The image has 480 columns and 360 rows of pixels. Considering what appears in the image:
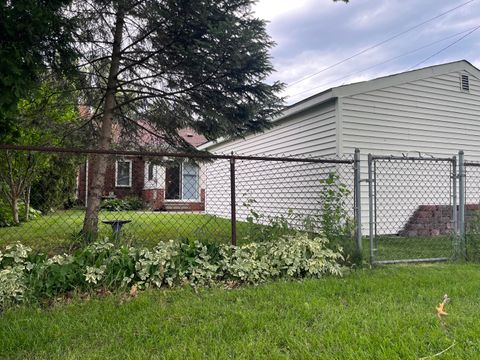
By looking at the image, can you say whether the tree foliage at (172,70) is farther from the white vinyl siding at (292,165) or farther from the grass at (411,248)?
the grass at (411,248)

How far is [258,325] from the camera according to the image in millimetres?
2398

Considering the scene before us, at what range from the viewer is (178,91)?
5516 millimetres

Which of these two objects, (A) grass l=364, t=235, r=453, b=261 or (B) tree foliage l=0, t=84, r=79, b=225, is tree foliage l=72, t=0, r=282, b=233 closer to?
(B) tree foliage l=0, t=84, r=79, b=225

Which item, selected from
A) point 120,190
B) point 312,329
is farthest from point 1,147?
point 120,190

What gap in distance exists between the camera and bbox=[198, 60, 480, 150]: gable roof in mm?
6645

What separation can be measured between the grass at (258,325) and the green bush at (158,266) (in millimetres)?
211

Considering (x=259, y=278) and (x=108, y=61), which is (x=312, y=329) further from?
(x=108, y=61)

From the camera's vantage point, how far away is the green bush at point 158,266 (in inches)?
117

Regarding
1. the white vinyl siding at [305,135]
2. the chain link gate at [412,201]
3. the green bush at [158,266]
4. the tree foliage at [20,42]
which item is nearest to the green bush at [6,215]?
the green bush at [158,266]

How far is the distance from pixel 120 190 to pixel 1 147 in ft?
38.8

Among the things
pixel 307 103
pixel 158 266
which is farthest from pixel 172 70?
pixel 158 266

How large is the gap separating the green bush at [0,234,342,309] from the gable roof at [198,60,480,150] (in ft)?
10.2

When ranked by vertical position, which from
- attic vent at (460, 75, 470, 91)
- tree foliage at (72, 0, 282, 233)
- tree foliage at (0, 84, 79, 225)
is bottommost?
tree foliage at (0, 84, 79, 225)

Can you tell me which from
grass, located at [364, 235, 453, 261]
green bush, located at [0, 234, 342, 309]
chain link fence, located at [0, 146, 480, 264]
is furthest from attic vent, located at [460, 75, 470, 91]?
green bush, located at [0, 234, 342, 309]
